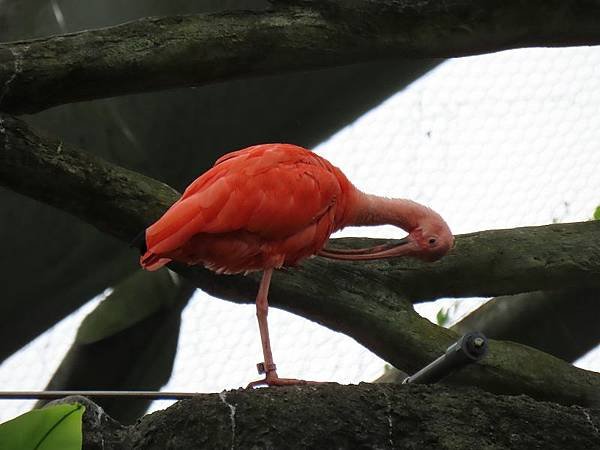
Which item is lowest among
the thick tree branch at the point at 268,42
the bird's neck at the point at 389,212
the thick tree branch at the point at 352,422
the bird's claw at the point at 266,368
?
the thick tree branch at the point at 352,422

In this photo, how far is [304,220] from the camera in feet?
10.3

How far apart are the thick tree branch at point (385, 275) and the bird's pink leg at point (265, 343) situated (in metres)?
0.26

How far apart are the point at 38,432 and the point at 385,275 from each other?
1670 millimetres

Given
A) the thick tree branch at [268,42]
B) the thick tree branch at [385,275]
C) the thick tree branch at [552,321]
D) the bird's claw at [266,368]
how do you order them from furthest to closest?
the thick tree branch at [552,321]
the thick tree branch at [268,42]
the thick tree branch at [385,275]
the bird's claw at [266,368]

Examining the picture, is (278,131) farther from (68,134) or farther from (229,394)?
(229,394)

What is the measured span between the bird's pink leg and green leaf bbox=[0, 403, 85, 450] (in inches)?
32.7

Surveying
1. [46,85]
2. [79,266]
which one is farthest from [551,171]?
[46,85]

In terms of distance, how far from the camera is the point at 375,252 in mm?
3385

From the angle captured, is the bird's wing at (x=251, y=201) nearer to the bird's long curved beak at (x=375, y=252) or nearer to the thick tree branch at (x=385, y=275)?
the bird's long curved beak at (x=375, y=252)

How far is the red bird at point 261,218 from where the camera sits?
295 cm

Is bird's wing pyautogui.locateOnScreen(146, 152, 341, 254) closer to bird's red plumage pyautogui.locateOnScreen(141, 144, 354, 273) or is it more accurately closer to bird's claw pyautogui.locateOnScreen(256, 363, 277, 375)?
bird's red plumage pyautogui.locateOnScreen(141, 144, 354, 273)

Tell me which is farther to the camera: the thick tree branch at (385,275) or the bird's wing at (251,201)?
the thick tree branch at (385,275)

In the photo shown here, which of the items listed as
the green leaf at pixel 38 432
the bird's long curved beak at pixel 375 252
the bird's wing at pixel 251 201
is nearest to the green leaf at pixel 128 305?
the bird's long curved beak at pixel 375 252

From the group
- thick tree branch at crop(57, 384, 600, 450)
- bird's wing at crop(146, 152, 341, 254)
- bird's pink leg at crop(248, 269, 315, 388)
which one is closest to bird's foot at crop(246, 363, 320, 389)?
bird's pink leg at crop(248, 269, 315, 388)
